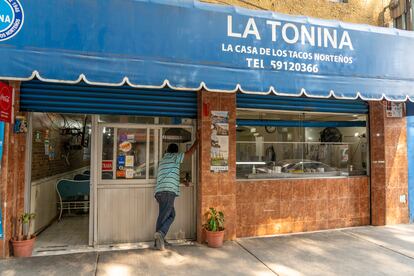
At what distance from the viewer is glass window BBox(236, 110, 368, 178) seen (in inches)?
241

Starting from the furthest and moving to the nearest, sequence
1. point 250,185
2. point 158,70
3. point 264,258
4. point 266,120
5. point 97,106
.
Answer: point 266,120 → point 250,185 → point 97,106 → point 264,258 → point 158,70

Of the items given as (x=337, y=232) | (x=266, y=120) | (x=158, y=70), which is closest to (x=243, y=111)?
(x=266, y=120)

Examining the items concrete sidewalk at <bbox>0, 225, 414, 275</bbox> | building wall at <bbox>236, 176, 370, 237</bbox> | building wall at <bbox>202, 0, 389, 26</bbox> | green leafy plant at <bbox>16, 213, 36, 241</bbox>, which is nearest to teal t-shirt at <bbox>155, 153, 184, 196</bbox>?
concrete sidewalk at <bbox>0, 225, 414, 275</bbox>

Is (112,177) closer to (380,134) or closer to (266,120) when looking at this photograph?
(266,120)

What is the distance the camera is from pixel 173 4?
14.1ft

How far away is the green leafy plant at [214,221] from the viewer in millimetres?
5266

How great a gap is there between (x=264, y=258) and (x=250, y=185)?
1.45 meters

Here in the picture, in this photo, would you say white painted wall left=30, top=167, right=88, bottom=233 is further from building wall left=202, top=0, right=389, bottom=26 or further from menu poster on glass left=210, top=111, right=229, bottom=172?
building wall left=202, top=0, right=389, bottom=26

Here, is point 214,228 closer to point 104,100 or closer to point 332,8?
point 104,100

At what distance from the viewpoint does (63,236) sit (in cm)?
582

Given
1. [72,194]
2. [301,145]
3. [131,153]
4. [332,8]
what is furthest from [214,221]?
[332,8]

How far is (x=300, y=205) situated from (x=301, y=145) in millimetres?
1221

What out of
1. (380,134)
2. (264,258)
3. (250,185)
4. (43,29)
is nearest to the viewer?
(43,29)

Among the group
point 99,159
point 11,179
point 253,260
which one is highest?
point 99,159
